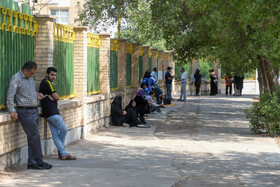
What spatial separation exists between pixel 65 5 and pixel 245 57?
26280 mm

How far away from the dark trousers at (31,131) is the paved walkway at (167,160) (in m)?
0.29

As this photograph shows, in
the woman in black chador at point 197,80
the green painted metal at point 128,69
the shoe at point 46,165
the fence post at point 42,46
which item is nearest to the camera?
the shoe at point 46,165

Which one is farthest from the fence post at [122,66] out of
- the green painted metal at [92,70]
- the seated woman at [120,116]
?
the green painted metal at [92,70]

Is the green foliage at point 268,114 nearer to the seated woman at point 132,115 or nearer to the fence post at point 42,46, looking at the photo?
the seated woman at point 132,115

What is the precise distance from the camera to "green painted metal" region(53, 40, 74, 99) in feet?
40.1

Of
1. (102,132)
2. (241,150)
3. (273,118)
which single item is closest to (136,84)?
(102,132)

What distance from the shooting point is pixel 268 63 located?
784 inches

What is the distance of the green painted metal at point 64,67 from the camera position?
12224mm

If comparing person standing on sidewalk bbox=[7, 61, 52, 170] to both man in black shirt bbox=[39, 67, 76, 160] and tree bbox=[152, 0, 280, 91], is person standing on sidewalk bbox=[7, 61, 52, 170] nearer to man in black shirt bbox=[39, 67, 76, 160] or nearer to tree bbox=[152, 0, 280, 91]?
man in black shirt bbox=[39, 67, 76, 160]

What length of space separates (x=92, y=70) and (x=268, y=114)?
465 cm

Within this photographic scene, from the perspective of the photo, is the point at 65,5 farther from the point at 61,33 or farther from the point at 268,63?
the point at 61,33

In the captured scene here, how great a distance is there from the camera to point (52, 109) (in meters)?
10.2

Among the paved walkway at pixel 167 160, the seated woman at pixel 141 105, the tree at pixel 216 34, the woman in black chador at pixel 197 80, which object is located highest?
the tree at pixel 216 34

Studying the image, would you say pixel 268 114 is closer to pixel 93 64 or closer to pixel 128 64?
pixel 93 64
